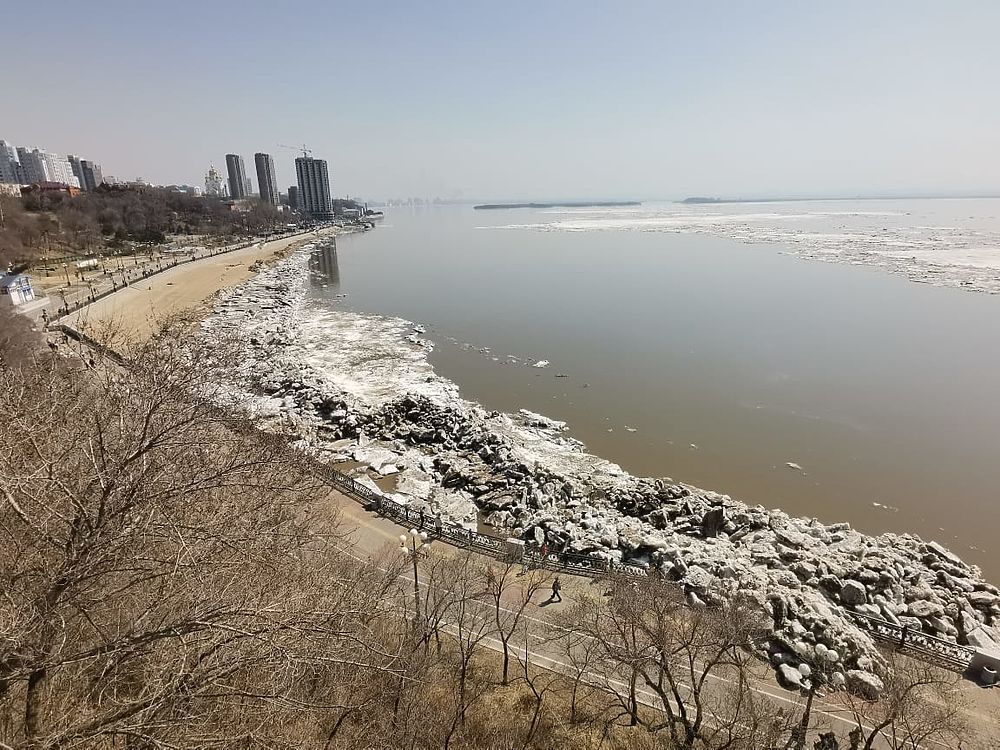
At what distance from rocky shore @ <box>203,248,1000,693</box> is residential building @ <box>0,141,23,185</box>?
690 ft

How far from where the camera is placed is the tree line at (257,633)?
518cm

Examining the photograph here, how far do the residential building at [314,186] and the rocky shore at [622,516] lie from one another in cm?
18159

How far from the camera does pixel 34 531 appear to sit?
534cm

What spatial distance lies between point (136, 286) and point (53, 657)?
55.6 meters

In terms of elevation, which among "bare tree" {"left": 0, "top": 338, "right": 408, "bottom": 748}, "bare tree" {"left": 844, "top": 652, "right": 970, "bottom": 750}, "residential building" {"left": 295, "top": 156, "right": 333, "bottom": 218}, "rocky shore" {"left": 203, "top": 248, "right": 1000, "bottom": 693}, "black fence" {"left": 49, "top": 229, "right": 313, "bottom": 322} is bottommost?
"rocky shore" {"left": 203, "top": 248, "right": 1000, "bottom": 693}

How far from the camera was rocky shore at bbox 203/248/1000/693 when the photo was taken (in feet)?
40.3

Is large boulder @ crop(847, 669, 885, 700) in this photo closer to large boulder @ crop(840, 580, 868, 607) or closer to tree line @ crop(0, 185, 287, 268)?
large boulder @ crop(840, 580, 868, 607)

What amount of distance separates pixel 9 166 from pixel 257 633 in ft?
792

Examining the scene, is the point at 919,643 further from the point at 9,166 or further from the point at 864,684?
the point at 9,166

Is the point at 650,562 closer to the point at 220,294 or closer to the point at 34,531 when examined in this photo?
the point at 34,531

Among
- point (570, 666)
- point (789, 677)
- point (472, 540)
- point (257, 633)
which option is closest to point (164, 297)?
point (472, 540)

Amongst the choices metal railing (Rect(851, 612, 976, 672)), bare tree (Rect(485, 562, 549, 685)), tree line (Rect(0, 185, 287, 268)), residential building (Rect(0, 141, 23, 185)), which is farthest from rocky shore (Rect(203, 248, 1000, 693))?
residential building (Rect(0, 141, 23, 185))

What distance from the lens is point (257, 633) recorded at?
5.22 meters

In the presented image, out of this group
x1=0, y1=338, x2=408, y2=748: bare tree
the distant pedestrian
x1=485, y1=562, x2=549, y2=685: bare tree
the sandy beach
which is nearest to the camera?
x1=0, y1=338, x2=408, y2=748: bare tree
